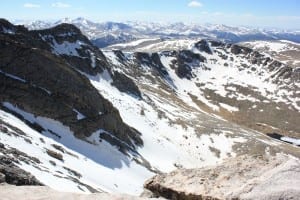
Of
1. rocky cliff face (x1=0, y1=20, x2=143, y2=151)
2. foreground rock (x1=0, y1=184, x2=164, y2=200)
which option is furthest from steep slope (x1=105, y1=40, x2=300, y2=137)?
foreground rock (x1=0, y1=184, x2=164, y2=200)

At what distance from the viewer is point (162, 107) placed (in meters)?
106

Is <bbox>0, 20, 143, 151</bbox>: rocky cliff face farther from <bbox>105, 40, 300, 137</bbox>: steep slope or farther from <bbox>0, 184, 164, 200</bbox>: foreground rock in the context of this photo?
<bbox>105, 40, 300, 137</bbox>: steep slope


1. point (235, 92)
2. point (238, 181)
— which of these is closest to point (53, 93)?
point (238, 181)

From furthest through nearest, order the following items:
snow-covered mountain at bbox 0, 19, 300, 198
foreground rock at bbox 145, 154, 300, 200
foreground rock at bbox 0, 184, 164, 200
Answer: snow-covered mountain at bbox 0, 19, 300, 198, foreground rock at bbox 0, 184, 164, 200, foreground rock at bbox 145, 154, 300, 200

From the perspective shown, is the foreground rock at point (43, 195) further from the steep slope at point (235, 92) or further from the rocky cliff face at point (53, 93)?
the steep slope at point (235, 92)

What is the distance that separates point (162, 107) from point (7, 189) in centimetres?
9193

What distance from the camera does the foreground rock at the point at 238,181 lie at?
10.9m

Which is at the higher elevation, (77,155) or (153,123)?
(77,155)

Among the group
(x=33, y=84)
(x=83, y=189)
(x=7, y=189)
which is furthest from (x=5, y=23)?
(x=7, y=189)

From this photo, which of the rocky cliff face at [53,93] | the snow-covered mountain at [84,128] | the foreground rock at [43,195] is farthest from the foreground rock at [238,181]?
the rocky cliff face at [53,93]

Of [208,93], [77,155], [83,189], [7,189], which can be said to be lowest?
[208,93]

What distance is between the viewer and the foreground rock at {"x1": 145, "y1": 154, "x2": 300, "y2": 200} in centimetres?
1088

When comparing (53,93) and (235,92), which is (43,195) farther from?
(235,92)

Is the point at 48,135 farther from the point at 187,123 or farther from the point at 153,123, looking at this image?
the point at 187,123
